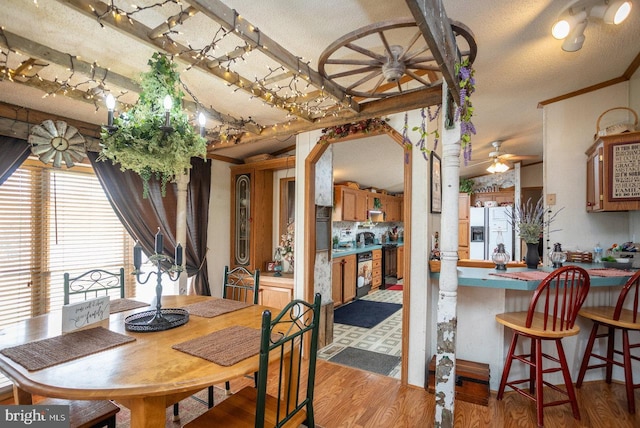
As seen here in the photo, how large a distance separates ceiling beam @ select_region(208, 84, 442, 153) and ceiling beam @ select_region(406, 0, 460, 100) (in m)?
0.49

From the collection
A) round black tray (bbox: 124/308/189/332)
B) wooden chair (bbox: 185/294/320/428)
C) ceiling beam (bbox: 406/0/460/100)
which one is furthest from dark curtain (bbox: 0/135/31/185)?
ceiling beam (bbox: 406/0/460/100)

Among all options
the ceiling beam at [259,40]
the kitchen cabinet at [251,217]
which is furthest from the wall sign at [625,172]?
the kitchen cabinet at [251,217]

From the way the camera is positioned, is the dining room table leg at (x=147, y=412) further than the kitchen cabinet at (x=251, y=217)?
No

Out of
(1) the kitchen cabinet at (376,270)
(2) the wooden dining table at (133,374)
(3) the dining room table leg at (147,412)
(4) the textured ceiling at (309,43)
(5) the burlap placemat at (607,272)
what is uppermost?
(4) the textured ceiling at (309,43)

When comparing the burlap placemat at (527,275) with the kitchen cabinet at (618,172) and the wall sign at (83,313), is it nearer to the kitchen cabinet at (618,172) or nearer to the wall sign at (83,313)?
the kitchen cabinet at (618,172)

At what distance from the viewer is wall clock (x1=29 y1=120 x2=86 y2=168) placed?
2525 mm

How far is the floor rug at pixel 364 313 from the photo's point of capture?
4383 mm

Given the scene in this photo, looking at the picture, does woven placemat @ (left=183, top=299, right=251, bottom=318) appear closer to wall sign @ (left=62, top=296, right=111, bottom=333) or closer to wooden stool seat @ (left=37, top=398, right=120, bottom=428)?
wall sign @ (left=62, top=296, right=111, bottom=333)

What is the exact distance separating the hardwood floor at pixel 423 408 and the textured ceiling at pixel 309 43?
2.42 m

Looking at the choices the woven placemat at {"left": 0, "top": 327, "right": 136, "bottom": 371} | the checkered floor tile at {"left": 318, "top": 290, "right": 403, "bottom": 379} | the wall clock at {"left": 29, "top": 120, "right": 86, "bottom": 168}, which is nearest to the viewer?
the woven placemat at {"left": 0, "top": 327, "right": 136, "bottom": 371}

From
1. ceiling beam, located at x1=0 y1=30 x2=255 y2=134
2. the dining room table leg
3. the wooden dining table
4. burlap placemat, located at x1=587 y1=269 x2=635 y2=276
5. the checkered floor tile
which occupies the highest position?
ceiling beam, located at x1=0 y1=30 x2=255 y2=134

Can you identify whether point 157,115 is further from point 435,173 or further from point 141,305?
point 435,173

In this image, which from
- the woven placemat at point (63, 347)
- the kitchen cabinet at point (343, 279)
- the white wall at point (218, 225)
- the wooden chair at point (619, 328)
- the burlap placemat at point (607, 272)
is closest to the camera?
the woven placemat at point (63, 347)

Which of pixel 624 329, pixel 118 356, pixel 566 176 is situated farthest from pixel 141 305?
pixel 566 176
